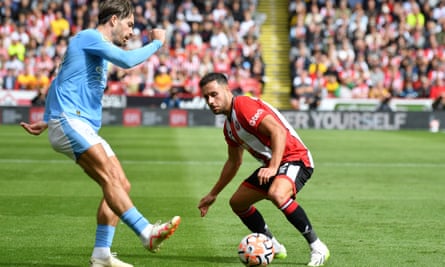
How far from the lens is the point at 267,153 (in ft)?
28.7

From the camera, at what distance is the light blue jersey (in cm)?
780

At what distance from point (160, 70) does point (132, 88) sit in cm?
131

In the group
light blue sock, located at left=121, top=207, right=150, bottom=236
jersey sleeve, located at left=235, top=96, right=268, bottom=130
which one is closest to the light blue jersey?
light blue sock, located at left=121, top=207, right=150, bottom=236

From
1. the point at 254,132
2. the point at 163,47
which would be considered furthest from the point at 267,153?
the point at 163,47

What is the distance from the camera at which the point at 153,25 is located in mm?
36594

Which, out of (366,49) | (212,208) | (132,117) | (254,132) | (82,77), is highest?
(82,77)

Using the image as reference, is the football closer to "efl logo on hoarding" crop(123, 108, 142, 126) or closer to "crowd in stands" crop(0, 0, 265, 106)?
"efl logo on hoarding" crop(123, 108, 142, 126)

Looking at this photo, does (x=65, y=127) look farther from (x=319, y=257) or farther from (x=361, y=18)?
(x=361, y=18)

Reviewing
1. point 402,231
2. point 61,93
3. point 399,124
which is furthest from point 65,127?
point 399,124

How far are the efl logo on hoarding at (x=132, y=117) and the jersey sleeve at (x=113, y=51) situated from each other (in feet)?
78.2

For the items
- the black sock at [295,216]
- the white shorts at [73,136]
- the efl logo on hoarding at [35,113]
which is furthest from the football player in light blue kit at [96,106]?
the efl logo on hoarding at [35,113]

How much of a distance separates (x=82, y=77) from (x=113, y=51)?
402 millimetres

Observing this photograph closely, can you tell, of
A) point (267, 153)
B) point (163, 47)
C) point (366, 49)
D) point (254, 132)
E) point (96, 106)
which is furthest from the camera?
point (366, 49)

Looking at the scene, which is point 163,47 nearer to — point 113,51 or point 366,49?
point 366,49
